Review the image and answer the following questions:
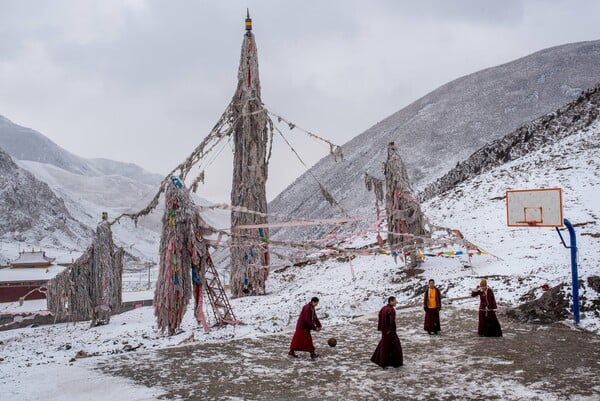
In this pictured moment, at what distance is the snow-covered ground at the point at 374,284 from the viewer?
9914 mm

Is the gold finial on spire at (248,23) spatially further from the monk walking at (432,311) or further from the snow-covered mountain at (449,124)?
the snow-covered mountain at (449,124)

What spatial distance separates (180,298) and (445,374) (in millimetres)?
7214

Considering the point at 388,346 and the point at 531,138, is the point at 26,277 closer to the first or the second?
the point at 388,346

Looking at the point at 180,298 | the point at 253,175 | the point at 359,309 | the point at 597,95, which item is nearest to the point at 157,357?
the point at 180,298

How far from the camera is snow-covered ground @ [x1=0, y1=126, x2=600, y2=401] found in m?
9.91

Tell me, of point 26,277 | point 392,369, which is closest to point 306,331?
point 392,369

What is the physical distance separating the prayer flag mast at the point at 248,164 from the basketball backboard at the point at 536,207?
9711 millimetres

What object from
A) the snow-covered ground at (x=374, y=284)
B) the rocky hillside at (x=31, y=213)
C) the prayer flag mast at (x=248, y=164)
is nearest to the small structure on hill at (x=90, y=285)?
the snow-covered ground at (x=374, y=284)

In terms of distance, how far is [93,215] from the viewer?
123 m

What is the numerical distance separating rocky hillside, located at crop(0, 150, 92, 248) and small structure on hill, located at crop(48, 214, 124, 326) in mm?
69395

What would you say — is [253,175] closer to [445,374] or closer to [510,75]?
[445,374]

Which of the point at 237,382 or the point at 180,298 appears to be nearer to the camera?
the point at 237,382

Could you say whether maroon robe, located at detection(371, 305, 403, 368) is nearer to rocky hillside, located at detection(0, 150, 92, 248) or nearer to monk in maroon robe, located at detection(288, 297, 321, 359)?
monk in maroon robe, located at detection(288, 297, 321, 359)

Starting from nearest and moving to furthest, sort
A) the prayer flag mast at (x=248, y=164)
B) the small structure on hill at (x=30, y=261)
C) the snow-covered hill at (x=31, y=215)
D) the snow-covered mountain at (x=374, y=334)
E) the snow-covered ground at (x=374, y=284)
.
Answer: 1. the snow-covered mountain at (x=374, y=334)
2. the snow-covered ground at (x=374, y=284)
3. the prayer flag mast at (x=248, y=164)
4. the small structure on hill at (x=30, y=261)
5. the snow-covered hill at (x=31, y=215)
